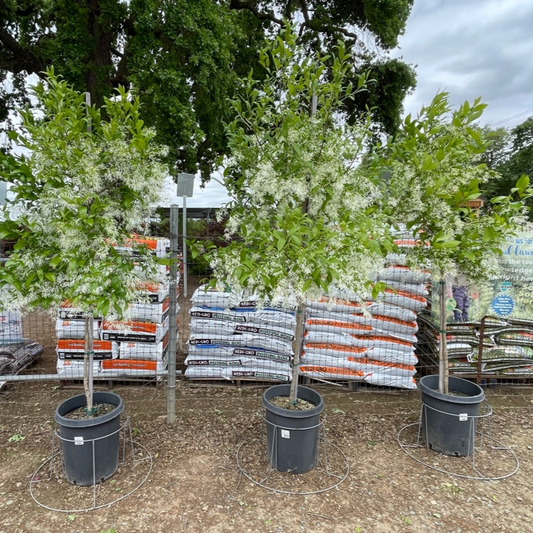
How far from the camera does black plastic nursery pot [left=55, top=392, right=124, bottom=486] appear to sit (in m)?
2.41

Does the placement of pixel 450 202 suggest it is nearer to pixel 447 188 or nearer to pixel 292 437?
pixel 447 188

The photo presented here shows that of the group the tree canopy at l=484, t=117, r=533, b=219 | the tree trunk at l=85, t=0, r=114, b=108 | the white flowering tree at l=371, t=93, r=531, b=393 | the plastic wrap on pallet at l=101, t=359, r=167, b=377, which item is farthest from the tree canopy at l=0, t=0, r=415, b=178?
the tree canopy at l=484, t=117, r=533, b=219

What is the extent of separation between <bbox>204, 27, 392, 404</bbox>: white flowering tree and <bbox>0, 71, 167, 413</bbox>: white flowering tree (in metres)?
0.65

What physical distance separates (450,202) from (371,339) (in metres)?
1.92

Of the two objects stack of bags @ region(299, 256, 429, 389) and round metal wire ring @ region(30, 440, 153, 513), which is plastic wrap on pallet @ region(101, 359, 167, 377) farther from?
stack of bags @ region(299, 256, 429, 389)

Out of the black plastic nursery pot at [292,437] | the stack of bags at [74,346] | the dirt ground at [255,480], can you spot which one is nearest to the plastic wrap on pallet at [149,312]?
the stack of bags at [74,346]

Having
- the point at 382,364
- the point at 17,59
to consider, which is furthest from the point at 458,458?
the point at 17,59

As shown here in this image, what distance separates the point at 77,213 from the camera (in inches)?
83.7

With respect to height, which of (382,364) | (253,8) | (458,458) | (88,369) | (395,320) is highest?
(253,8)

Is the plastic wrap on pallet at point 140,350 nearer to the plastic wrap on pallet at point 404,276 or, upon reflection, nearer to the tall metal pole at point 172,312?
the tall metal pole at point 172,312

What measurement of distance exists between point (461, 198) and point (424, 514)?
2110mm

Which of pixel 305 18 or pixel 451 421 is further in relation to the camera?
pixel 305 18

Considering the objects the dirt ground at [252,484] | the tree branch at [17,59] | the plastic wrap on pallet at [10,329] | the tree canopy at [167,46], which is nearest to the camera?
the dirt ground at [252,484]

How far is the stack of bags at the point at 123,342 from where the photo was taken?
387cm
